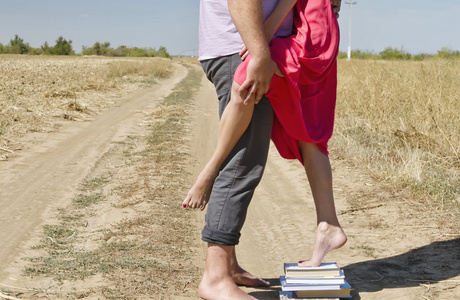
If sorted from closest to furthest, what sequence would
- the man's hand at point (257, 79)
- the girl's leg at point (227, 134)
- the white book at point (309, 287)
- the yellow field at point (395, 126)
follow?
1. the man's hand at point (257, 79)
2. the girl's leg at point (227, 134)
3. the white book at point (309, 287)
4. the yellow field at point (395, 126)

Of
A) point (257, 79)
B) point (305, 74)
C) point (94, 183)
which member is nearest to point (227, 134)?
point (257, 79)

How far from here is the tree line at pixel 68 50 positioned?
74562 mm

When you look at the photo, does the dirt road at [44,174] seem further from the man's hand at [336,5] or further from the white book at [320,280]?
the man's hand at [336,5]

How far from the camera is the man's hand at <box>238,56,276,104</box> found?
2.22 metres

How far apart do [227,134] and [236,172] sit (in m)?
0.17

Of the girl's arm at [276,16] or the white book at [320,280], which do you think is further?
the white book at [320,280]

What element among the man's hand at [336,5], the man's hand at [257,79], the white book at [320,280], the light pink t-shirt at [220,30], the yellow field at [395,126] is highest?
the man's hand at [336,5]

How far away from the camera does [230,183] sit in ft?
7.97

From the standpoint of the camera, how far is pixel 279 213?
421cm

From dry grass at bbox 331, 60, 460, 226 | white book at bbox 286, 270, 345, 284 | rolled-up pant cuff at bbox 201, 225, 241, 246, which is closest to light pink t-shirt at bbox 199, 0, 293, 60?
rolled-up pant cuff at bbox 201, 225, 241, 246

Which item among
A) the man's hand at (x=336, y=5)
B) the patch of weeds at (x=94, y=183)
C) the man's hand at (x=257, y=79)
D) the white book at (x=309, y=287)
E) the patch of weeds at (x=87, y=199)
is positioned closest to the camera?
the man's hand at (x=257, y=79)

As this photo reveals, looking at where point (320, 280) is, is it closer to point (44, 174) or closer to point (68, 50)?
point (44, 174)

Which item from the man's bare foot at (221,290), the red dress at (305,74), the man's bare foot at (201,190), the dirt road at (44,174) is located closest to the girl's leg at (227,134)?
the man's bare foot at (201,190)

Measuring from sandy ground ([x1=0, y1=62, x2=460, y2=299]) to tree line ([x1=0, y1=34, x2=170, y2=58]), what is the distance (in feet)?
242
